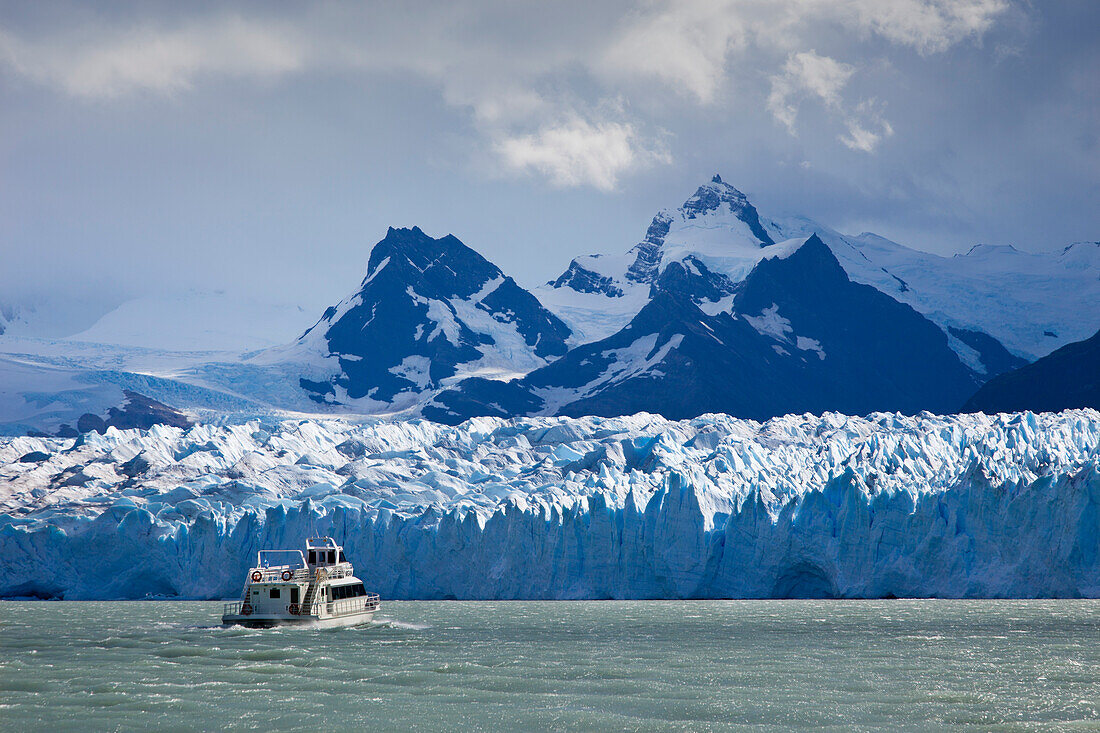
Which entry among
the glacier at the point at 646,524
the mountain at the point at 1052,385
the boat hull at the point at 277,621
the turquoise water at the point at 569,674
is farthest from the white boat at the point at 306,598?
the mountain at the point at 1052,385

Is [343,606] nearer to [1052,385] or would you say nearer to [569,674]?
[569,674]

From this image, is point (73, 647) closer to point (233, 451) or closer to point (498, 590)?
point (498, 590)

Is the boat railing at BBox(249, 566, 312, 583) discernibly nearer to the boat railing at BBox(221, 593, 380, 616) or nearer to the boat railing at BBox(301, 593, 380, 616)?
the boat railing at BBox(221, 593, 380, 616)

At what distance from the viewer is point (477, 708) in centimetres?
2288

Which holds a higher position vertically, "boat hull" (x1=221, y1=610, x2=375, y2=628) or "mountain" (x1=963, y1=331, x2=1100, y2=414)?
"mountain" (x1=963, y1=331, x2=1100, y2=414)

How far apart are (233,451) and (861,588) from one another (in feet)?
182

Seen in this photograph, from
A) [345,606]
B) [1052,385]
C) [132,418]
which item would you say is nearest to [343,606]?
[345,606]

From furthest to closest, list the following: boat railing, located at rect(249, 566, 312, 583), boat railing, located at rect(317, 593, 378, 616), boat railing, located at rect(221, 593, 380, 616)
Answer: boat railing, located at rect(249, 566, 312, 583) → boat railing, located at rect(317, 593, 378, 616) → boat railing, located at rect(221, 593, 380, 616)

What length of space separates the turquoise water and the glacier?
10.2m

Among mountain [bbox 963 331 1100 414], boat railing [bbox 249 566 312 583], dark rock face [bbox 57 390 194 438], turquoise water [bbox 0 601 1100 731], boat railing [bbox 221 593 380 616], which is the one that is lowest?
turquoise water [bbox 0 601 1100 731]

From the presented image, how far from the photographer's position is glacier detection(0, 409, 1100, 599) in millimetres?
52406

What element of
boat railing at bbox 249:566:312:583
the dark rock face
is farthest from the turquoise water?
the dark rock face

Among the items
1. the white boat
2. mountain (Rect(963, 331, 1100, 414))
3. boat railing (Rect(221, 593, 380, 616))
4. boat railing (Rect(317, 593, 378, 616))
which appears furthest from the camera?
mountain (Rect(963, 331, 1100, 414))

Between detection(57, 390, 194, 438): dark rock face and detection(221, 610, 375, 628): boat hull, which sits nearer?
detection(221, 610, 375, 628): boat hull
